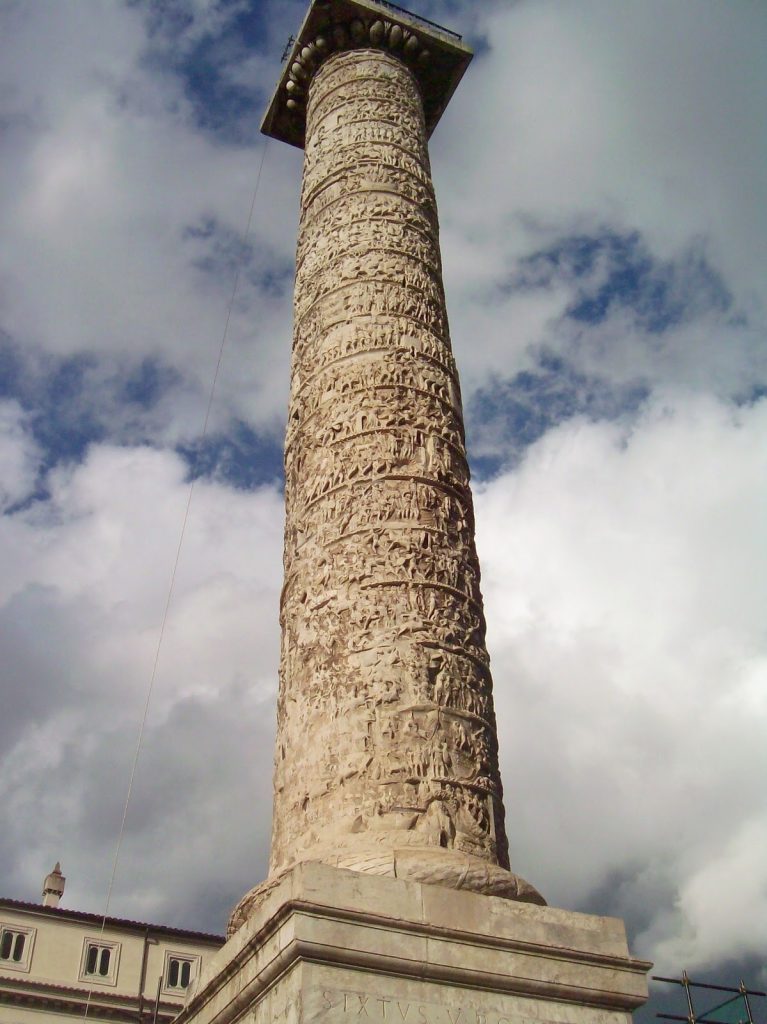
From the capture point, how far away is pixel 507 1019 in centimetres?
339

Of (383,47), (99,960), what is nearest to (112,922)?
(99,960)

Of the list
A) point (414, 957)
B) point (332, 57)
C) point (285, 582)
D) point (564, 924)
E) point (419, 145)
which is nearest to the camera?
point (414, 957)

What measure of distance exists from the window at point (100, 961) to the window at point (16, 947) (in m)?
0.93

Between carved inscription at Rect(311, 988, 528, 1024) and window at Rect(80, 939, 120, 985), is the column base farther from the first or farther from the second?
window at Rect(80, 939, 120, 985)

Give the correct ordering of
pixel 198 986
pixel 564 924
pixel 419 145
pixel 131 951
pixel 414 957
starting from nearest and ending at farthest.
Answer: pixel 414 957 < pixel 564 924 < pixel 198 986 < pixel 419 145 < pixel 131 951

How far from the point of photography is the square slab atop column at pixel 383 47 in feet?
25.0

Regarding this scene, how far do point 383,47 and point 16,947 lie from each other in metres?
15.3

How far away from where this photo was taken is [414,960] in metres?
3.34

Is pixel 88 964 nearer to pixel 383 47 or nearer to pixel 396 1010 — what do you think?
pixel 383 47

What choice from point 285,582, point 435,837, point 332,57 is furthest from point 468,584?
point 332,57

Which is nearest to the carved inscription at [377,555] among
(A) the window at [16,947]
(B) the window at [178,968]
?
(A) the window at [16,947]

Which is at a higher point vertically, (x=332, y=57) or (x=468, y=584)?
(x=332, y=57)

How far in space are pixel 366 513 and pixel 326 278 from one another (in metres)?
1.78

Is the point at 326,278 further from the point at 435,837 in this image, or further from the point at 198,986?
the point at 198,986
